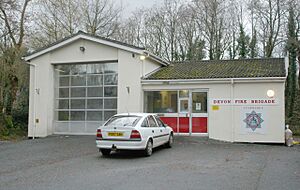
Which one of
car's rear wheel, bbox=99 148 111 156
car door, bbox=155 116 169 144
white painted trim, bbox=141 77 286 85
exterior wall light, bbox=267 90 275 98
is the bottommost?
car's rear wheel, bbox=99 148 111 156

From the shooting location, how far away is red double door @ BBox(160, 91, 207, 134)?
56.9 feet

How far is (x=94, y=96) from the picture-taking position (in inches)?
750

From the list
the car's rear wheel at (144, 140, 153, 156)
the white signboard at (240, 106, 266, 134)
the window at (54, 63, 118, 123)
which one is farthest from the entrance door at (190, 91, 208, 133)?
the car's rear wheel at (144, 140, 153, 156)

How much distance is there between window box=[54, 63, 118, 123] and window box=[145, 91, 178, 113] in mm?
1814

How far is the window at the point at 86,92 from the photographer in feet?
61.5

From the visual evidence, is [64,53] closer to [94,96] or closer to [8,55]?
[94,96]

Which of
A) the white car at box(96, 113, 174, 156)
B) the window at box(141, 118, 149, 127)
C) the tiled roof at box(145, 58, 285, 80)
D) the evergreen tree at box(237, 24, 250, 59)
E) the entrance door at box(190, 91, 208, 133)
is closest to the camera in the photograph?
Answer: the white car at box(96, 113, 174, 156)

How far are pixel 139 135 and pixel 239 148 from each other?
5319 millimetres

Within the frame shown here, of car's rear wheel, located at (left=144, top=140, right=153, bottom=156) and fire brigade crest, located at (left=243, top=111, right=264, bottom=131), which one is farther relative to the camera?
fire brigade crest, located at (left=243, top=111, right=264, bottom=131)

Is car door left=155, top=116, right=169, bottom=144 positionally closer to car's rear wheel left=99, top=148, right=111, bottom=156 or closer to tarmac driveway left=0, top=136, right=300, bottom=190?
tarmac driveway left=0, top=136, right=300, bottom=190

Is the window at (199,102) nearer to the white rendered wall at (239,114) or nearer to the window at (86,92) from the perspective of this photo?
the white rendered wall at (239,114)

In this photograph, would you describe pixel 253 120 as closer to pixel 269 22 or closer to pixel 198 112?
pixel 198 112

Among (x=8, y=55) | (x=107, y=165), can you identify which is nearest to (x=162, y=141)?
(x=107, y=165)

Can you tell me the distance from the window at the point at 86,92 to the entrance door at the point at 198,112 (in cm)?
421
